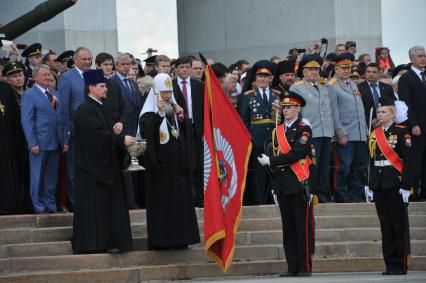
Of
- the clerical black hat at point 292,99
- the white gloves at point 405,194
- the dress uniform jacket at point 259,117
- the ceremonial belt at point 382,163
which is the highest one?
the clerical black hat at point 292,99

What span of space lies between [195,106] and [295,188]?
2760 mm

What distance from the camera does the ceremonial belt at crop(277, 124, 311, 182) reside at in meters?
16.0

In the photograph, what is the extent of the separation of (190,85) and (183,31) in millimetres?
10890

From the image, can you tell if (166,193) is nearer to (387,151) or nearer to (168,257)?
(168,257)

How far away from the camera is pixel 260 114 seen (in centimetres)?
1880

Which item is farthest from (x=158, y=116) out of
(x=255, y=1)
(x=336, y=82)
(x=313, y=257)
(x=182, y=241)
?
(x=255, y=1)

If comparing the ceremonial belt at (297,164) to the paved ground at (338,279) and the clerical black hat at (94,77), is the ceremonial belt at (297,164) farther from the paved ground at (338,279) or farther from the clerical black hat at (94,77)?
the clerical black hat at (94,77)

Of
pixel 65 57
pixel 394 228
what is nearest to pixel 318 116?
pixel 394 228

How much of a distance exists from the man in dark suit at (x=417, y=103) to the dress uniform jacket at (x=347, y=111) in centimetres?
67

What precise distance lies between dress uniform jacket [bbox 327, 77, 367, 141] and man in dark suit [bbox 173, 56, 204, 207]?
2100mm

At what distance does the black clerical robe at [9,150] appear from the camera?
1725 centimetres

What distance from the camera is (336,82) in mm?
19594

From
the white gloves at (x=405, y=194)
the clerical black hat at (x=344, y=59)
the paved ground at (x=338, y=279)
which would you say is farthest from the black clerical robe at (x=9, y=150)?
the white gloves at (x=405, y=194)

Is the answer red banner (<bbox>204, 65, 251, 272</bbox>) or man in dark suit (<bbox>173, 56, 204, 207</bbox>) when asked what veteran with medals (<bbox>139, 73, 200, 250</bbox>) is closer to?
red banner (<bbox>204, 65, 251, 272</bbox>)
